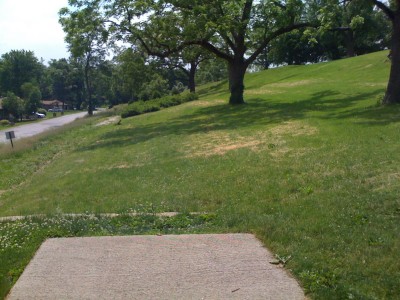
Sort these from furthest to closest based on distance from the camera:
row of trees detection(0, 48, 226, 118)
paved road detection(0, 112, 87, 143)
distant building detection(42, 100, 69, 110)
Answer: distant building detection(42, 100, 69, 110)
paved road detection(0, 112, 87, 143)
row of trees detection(0, 48, 226, 118)

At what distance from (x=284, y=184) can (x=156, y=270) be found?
14.1ft

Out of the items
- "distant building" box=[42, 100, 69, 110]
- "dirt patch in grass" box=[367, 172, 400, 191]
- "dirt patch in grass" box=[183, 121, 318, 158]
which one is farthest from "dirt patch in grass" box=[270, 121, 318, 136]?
"distant building" box=[42, 100, 69, 110]

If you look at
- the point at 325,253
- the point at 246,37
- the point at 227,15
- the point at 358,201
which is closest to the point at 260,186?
the point at 358,201

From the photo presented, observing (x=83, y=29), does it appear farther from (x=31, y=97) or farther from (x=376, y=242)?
(x=31, y=97)

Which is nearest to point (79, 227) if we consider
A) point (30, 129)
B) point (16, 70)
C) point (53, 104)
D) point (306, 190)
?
point (306, 190)

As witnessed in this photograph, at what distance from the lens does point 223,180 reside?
10.0m

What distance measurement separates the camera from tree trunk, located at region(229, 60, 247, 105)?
29.0 m

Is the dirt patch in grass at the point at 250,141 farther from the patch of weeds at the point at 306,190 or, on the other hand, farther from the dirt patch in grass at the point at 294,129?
the patch of weeds at the point at 306,190

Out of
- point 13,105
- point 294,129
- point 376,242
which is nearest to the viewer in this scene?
point 376,242

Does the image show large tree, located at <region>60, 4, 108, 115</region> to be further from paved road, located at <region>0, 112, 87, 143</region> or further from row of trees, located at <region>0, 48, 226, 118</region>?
paved road, located at <region>0, 112, 87, 143</region>

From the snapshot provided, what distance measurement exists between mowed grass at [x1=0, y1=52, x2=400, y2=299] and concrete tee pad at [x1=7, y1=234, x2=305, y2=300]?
0.37 meters

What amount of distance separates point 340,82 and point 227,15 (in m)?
10.4

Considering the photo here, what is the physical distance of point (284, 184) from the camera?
8914mm

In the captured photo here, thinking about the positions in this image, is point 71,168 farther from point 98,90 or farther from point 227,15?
point 98,90
